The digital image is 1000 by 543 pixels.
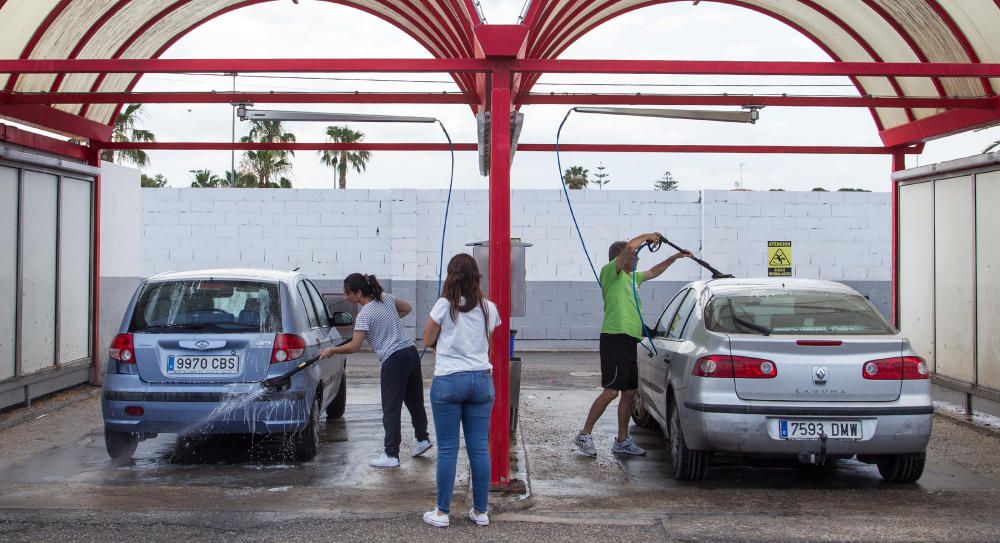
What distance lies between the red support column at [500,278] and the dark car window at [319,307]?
7.84 feet

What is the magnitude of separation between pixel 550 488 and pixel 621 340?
149 centimetres

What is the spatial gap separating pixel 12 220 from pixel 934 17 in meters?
9.50

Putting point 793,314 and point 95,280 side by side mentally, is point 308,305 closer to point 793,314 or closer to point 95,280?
point 793,314

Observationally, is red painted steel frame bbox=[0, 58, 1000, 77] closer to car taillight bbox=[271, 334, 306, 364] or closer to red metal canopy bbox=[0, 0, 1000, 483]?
red metal canopy bbox=[0, 0, 1000, 483]

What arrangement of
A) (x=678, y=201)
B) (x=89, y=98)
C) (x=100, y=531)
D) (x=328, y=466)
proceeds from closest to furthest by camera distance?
(x=100, y=531)
(x=328, y=466)
(x=89, y=98)
(x=678, y=201)

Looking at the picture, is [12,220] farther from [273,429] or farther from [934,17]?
[934,17]

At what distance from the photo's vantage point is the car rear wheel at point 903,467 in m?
6.40

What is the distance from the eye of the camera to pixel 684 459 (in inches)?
256

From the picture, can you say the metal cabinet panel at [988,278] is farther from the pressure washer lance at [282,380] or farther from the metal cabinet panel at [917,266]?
the pressure washer lance at [282,380]

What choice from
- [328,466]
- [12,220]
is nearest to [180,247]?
[12,220]

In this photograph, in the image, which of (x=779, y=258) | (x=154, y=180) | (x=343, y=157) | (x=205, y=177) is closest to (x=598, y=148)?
(x=779, y=258)

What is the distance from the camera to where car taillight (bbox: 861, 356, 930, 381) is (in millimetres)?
6008

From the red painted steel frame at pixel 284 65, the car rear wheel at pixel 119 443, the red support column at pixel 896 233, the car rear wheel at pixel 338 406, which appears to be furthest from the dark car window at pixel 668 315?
the red support column at pixel 896 233

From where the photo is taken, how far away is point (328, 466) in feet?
23.4
